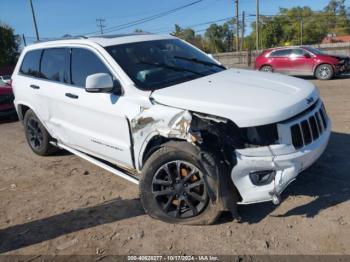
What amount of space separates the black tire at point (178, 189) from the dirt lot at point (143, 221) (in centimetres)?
13

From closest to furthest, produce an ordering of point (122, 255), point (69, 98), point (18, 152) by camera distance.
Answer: point (122, 255) < point (69, 98) < point (18, 152)

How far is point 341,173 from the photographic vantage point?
15.3 feet

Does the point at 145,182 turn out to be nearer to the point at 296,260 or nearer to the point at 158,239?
the point at 158,239

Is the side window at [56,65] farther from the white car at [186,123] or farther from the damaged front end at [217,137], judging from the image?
the damaged front end at [217,137]

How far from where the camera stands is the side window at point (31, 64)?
19.5 ft

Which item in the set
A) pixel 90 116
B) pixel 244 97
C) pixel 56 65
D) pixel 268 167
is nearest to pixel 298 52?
pixel 56 65

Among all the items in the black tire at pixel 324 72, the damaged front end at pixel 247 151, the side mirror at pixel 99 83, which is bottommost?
the black tire at pixel 324 72

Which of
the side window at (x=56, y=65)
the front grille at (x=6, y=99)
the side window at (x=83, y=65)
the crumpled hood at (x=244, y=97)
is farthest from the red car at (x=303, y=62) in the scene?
the side window at (x=83, y=65)

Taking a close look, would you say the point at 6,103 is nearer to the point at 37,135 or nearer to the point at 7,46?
the point at 37,135

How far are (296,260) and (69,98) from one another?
328 cm

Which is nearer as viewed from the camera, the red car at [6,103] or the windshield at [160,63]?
the windshield at [160,63]

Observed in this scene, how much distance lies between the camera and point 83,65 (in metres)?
4.82

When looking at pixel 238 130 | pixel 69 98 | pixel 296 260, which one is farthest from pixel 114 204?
pixel 296 260

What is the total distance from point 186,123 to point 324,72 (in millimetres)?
13071
